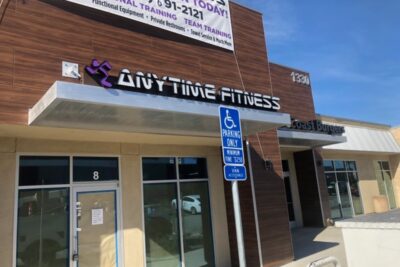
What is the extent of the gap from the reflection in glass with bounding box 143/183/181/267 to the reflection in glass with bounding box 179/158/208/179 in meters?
0.51

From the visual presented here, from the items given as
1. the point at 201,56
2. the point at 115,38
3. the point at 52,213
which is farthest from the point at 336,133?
the point at 52,213

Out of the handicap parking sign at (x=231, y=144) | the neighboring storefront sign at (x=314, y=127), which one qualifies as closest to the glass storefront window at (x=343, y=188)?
the neighboring storefront sign at (x=314, y=127)

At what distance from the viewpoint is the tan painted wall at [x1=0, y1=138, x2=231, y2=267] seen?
6.87m

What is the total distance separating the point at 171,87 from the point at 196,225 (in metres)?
3.84

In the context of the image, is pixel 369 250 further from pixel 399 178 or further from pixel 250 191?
pixel 399 178

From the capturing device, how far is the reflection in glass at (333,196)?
684 inches

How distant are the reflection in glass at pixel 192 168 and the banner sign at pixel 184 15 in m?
3.14

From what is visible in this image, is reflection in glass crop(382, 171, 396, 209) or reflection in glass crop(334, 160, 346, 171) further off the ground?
reflection in glass crop(334, 160, 346, 171)

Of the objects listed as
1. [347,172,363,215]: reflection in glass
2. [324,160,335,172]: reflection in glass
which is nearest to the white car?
[324,160,335,172]: reflection in glass

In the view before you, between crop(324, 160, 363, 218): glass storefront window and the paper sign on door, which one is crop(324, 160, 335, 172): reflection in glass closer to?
crop(324, 160, 363, 218): glass storefront window

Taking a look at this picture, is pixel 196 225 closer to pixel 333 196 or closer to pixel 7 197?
pixel 7 197

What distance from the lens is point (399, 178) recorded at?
22000mm

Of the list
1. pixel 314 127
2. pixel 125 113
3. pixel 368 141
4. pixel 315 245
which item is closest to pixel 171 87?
pixel 125 113

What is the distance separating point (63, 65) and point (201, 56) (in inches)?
139
